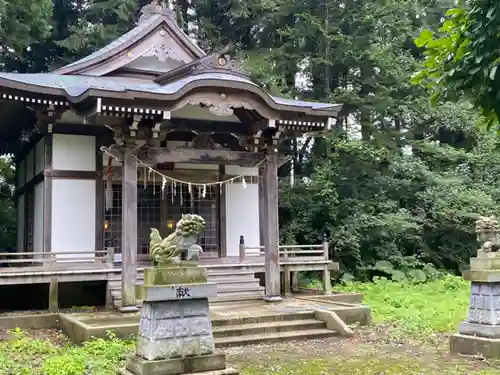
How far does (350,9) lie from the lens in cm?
2180

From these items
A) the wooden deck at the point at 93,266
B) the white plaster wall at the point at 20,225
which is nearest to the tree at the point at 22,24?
the white plaster wall at the point at 20,225

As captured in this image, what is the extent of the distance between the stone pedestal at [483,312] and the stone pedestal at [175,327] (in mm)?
4197

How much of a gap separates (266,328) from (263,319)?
0.35 m

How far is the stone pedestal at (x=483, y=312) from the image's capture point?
28.6ft

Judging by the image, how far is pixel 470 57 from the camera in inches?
195

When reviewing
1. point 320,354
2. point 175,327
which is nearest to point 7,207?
point 320,354

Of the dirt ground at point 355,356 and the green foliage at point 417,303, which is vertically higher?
the green foliage at point 417,303

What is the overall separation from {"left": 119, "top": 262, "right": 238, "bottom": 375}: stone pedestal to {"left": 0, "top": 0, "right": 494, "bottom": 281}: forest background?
1308cm

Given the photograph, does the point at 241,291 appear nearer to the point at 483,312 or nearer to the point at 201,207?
the point at 201,207

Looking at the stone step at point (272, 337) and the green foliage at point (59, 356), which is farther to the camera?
the stone step at point (272, 337)

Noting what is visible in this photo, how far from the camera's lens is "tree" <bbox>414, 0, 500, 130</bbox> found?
15.7 ft

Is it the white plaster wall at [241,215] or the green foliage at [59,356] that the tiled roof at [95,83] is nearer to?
the white plaster wall at [241,215]

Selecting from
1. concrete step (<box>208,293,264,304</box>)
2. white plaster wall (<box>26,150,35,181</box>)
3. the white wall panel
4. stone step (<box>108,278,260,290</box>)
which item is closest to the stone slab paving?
concrete step (<box>208,293,264,304</box>)

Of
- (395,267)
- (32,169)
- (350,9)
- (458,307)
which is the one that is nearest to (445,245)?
(395,267)
